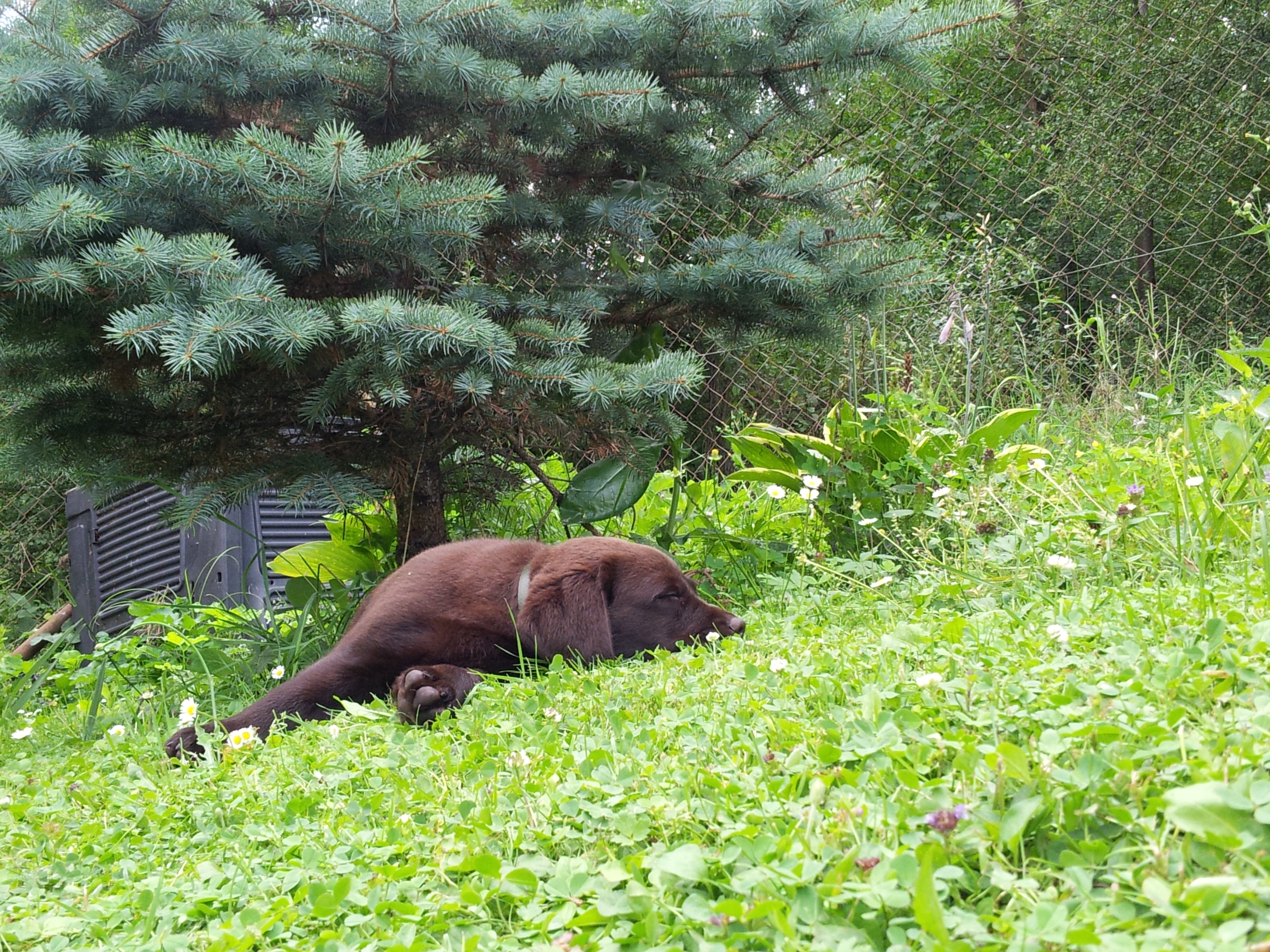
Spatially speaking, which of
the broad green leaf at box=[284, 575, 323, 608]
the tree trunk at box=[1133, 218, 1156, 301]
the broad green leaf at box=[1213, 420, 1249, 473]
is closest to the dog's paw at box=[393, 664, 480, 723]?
the broad green leaf at box=[284, 575, 323, 608]

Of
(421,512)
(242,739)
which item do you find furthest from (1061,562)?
(421,512)

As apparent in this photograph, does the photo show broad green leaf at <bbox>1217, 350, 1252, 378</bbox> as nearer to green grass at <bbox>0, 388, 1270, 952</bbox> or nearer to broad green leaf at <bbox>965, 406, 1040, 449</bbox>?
green grass at <bbox>0, 388, 1270, 952</bbox>

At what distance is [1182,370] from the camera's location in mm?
6504

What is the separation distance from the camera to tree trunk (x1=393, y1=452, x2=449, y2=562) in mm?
4324

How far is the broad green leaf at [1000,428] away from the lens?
3.97m

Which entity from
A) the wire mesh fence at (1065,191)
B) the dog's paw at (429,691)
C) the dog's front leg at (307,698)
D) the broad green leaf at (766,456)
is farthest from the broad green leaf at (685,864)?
the wire mesh fence at (1065,191)

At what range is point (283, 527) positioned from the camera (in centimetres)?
566

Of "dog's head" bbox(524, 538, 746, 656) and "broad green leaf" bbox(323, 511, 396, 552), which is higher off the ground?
"dog's head" bbox(524, 538, 746, 656)

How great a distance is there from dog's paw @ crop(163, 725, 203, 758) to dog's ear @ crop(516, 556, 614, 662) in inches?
39.2

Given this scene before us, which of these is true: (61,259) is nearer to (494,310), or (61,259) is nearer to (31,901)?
(494,310)

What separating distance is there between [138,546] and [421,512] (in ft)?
8.31

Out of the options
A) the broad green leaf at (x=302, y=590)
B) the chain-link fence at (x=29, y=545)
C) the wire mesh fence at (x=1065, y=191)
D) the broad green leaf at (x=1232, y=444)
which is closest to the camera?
the broad green leaf at (x=1232, y=444)

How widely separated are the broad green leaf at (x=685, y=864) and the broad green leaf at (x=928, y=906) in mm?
286

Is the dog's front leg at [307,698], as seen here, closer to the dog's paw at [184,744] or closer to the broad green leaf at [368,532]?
the dog's paw at [184,744]
